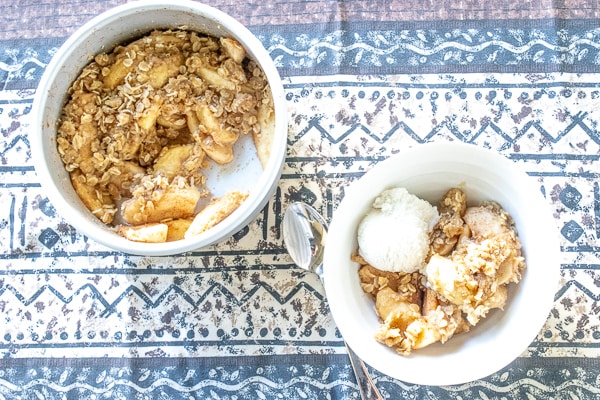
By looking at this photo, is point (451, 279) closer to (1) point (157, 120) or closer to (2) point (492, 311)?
(2) point (492, 311)

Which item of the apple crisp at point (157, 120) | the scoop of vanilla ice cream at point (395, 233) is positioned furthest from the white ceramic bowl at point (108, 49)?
the scoop of vanilla ice cream at point (395, 233)

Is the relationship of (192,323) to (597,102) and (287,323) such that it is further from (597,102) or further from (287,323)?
(597,102)

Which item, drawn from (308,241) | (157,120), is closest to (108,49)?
(157,120)

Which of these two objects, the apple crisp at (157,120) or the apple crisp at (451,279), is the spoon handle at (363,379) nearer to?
the apple crisp at (451,279)

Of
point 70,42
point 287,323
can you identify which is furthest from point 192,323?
point 70,42

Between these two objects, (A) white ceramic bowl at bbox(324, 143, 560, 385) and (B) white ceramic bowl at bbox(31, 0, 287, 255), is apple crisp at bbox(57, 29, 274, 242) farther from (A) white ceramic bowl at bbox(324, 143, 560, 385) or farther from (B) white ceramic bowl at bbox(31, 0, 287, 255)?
(A) white ceramic bowl at bbox(324, 143, 560, 385)

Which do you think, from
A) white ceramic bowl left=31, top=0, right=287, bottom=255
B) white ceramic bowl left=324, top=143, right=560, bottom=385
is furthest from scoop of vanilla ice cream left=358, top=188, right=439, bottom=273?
white ceramic bowl left=31, top=0, right=287, bottom=255
